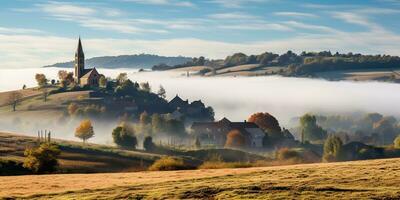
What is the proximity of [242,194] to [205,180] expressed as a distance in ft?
27.9

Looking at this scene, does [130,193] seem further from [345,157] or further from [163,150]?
[345,157]

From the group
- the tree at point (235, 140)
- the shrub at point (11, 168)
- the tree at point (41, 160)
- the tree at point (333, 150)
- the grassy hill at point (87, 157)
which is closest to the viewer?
the shrub at point (11, 168)

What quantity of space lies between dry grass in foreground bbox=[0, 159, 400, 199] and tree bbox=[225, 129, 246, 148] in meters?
133

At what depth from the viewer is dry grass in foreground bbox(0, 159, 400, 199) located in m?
39.5

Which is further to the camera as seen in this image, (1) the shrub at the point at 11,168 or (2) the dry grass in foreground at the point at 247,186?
(1) the shrub at the point at 11,168

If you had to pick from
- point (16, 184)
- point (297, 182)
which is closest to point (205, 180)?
point (297, 182)

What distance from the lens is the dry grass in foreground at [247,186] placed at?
130 ft

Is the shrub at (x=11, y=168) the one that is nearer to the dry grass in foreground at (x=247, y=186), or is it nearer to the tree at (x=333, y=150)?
the dry grass in foreground at (x=247, y=186)

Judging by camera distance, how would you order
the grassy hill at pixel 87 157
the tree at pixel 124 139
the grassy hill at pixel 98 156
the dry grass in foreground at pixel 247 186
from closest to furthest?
the dry grass in foreground at pixel 247 186 < the grassy hill at pixel 87 157 < the grassy hill at pixel 98 156 < the tree at pixel 124 139

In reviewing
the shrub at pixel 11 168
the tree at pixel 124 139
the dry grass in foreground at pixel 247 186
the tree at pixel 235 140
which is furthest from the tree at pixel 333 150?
the dry grass in foreground at pixel 247 186

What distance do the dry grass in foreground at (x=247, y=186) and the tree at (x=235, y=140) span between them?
436 feet

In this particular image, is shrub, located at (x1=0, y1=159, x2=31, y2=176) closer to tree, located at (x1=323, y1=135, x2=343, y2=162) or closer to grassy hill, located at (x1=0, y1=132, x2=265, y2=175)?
grassy hill, located at (x1=0, y1=132, x2=265, y2=175)

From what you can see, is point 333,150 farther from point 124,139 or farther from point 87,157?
point 87,157

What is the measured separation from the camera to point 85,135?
17425 cm
